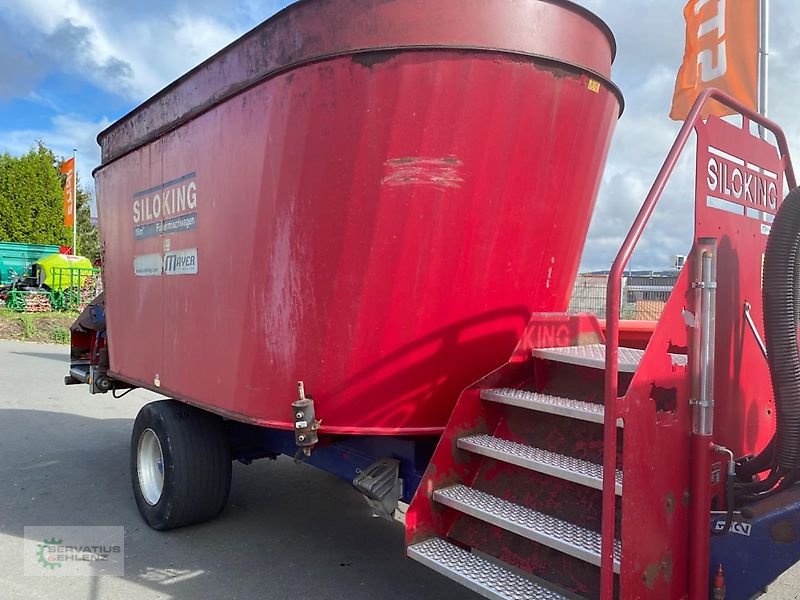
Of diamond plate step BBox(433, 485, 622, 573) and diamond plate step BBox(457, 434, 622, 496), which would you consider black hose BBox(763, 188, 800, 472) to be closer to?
diamond plate step BBox(457, 434, 622, 496)

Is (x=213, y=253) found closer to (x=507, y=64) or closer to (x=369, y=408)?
(x=369, y=408)

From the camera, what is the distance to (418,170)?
2852 millimetres

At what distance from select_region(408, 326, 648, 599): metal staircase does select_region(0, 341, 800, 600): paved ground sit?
3.78 feet

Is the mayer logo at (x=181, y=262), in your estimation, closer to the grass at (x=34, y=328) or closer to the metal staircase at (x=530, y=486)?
the metal staircase at (x=530, y=486)

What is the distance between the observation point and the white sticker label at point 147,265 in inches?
172

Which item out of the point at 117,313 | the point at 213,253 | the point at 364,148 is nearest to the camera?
the point at 364,148

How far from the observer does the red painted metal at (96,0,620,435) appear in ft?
9.32

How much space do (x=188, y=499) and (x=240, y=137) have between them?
2.51m

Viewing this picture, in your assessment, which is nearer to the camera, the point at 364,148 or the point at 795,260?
the point at 795,260

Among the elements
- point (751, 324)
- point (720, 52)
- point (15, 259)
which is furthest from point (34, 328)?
point (751, 324)

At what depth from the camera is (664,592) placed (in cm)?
217

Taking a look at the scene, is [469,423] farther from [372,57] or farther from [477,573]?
[372,57]

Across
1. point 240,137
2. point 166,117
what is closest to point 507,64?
point 240,137

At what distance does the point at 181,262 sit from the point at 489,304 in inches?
81.3
